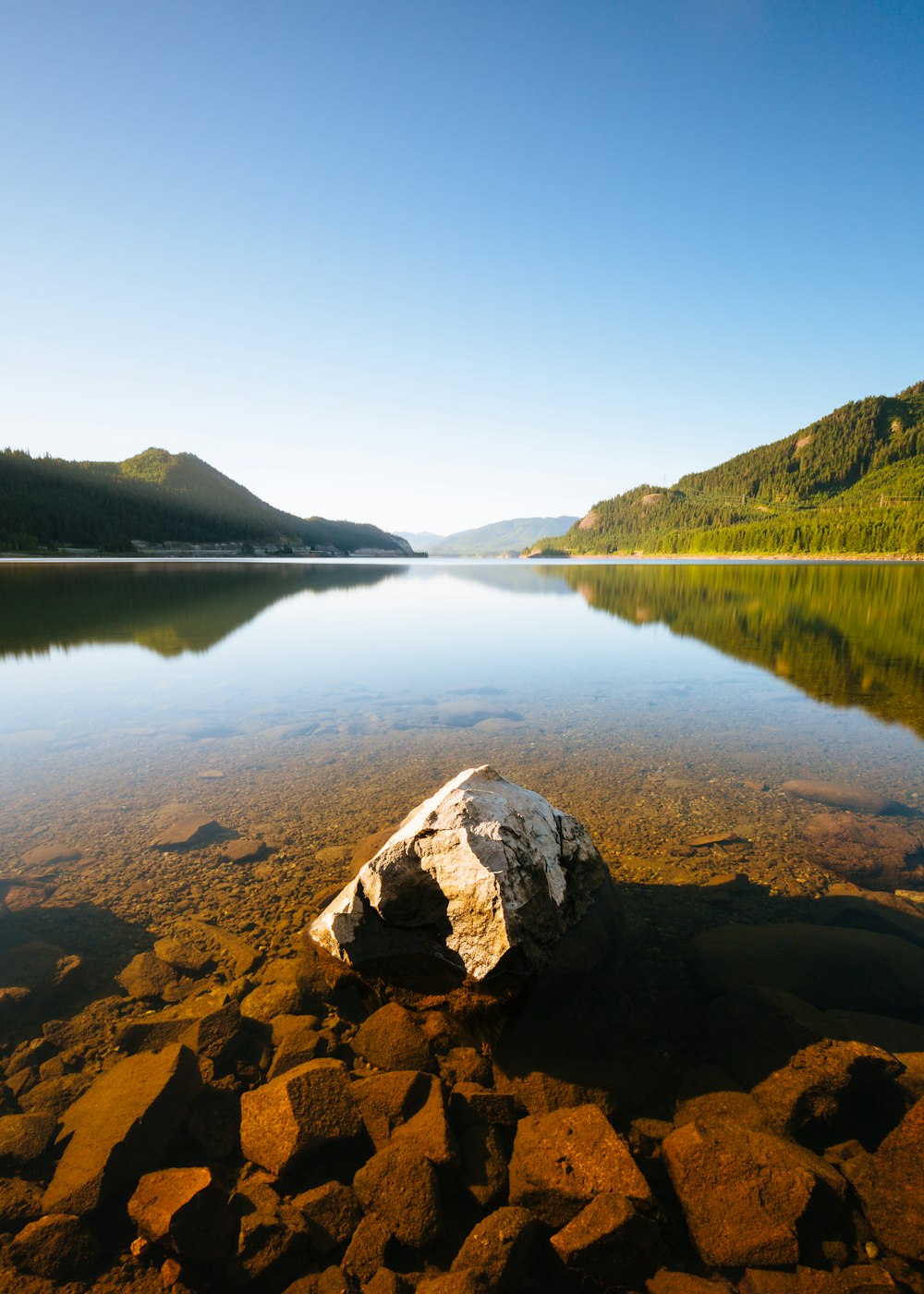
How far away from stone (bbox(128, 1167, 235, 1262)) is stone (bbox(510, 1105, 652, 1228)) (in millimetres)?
1938

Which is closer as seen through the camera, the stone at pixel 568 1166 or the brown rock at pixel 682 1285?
the brown rock at pixel 682 1285

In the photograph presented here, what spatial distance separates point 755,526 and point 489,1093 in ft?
740

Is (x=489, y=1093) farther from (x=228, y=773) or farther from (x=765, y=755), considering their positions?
(x=765, y=755)

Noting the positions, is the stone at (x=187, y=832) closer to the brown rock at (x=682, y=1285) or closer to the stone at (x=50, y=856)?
the stone at (x=50, y=856)

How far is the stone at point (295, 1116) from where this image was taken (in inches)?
160

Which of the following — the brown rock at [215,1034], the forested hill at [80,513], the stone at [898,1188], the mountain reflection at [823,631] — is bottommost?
the brown rock at [215,1034]

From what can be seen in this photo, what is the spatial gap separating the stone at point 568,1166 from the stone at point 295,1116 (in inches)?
51.5

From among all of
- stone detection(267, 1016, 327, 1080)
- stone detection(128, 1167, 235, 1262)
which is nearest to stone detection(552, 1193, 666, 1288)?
stone detection(128, 1167, 235, 1262)

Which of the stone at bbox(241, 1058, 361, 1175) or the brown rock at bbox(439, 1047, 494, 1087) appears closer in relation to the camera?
the stone at bbox(241, 1058, 361, 1175)

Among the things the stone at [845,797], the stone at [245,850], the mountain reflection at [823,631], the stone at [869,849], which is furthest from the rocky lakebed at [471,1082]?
the mountain reflection at [823,631]

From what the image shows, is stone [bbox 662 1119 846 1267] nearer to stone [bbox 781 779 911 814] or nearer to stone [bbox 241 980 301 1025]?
stone [bbox 241 980 301 1025]

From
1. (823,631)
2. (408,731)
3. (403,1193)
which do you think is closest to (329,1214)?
(403,1193)

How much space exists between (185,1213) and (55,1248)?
76 cm

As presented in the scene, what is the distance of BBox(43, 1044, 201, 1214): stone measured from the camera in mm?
3775
